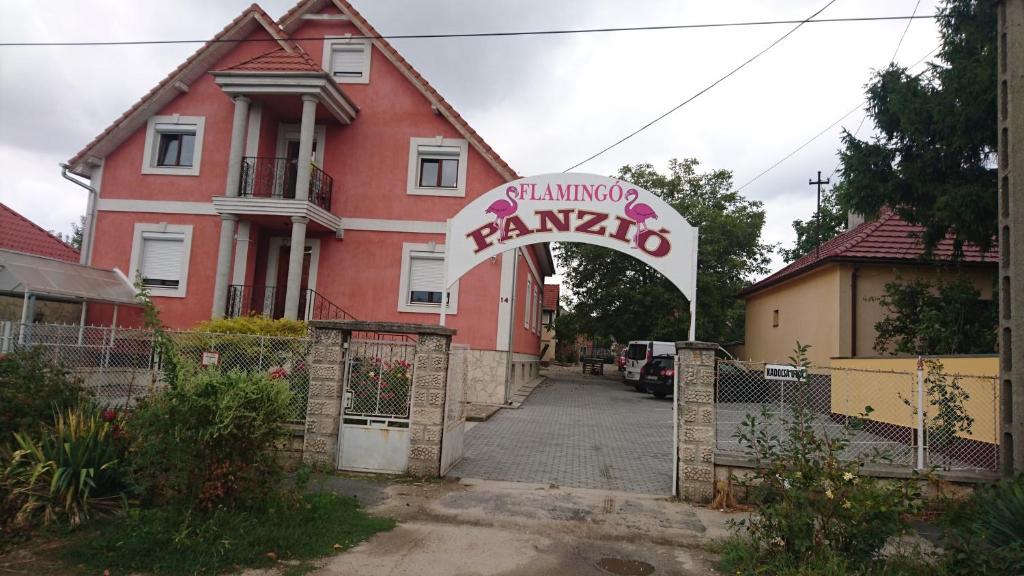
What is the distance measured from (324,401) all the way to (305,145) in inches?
351

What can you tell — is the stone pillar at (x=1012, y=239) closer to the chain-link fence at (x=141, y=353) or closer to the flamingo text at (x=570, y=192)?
the flamingo text at (x=570, y=192)

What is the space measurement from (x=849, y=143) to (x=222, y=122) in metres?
15.3

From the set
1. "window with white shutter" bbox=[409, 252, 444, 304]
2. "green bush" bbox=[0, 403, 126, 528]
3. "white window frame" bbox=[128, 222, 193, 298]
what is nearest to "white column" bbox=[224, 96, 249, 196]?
"white window frame" bbox=[128, 222, 193, 298]

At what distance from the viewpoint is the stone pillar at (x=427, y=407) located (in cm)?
794

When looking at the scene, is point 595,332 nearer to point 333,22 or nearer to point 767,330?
point 767,330

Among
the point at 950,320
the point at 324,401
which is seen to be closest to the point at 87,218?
the point at 324,401

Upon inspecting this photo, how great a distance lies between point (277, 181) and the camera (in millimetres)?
16219

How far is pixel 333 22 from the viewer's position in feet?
55.3

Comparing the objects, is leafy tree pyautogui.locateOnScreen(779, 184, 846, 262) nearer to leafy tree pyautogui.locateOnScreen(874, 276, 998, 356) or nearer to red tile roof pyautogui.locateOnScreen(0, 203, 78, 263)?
leafy tree pyautogui.locateOnScreen(874, 276, 998, 356)

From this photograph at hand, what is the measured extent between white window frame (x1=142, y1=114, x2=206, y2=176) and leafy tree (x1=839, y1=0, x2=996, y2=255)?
15667 millimetres

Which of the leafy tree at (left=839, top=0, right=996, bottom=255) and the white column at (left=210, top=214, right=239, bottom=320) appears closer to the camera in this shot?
the leafy tree at (left=839, top=0, right=996, bottom=255)

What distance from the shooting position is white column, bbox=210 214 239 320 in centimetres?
1503

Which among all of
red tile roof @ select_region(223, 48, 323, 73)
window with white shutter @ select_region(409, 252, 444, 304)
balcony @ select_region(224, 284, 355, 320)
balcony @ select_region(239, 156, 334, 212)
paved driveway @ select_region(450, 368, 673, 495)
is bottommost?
paved driveway @ select_region(450, 368, 673, 495)

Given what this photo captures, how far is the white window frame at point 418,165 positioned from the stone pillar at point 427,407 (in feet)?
28.7
